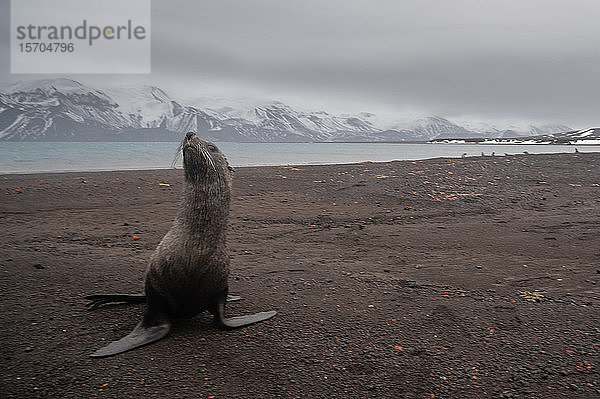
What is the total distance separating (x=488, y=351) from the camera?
3629 mm

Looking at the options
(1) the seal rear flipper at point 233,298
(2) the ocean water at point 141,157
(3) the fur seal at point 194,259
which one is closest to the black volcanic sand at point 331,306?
(1) the seal rear flipper at point 233,298

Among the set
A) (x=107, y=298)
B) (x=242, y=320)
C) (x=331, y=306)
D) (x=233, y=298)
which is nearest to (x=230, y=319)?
(x=242, y=320)

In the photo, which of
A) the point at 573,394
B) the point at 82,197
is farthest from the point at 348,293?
the point at 82,197

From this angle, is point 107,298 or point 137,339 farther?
point 107,298

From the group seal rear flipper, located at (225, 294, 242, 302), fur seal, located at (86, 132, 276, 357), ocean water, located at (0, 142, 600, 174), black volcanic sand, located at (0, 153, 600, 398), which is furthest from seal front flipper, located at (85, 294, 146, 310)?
ocean water, located at (0, 142, 600, 174)

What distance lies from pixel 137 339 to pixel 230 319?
2.78 feet

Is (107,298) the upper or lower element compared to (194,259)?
lower

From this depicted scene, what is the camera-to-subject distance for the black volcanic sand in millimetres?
3174

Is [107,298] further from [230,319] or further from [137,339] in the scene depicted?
[230,319]

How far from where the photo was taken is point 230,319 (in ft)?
13.6

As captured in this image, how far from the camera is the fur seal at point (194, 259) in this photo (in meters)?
3.92

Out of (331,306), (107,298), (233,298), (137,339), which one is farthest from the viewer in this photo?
(233,298)

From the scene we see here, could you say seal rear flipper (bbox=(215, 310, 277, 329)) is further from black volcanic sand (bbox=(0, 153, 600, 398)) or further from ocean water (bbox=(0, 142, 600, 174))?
ocean water (bbox=(0, 142, 600, 174))

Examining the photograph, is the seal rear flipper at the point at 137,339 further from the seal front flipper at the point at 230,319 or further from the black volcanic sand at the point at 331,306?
the seal front flipper at the point at 230,319
